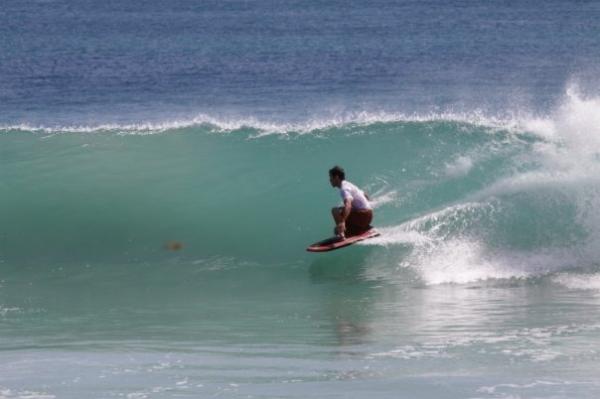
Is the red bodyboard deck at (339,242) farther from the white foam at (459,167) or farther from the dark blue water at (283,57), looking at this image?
the dark blue water at (283,57)

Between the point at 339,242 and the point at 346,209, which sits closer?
the point at 346,209

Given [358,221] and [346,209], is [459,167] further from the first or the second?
[346,209]

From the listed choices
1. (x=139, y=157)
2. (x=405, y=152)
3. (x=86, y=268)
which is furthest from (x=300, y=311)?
(x=139, y=157)

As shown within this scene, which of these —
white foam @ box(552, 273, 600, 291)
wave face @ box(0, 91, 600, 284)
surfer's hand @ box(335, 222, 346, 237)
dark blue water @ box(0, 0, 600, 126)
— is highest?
dark blue water @ box(0, 0, 600, 126)

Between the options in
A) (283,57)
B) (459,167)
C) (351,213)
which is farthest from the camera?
(283,57)

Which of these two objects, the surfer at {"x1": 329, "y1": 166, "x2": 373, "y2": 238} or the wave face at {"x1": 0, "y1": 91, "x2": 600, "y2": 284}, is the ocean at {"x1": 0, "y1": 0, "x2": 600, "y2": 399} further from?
the surfer at {"x1": 329, "y1": 166, "x2": 373, "y2": 238}

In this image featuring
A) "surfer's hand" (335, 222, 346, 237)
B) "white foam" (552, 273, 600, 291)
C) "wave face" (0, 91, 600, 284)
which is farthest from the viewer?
"wave face" (0, 91, 600, 284)

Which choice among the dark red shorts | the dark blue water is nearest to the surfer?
the dark red shorts

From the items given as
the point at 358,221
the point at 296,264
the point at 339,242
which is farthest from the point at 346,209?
the point at 296,264

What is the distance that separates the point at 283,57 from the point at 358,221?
3215cm

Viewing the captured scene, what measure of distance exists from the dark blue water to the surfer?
17.9 metres

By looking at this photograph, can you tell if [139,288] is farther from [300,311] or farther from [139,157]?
[139,157]

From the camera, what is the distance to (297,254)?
62.2 ft

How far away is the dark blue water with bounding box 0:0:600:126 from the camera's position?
37.5 m
